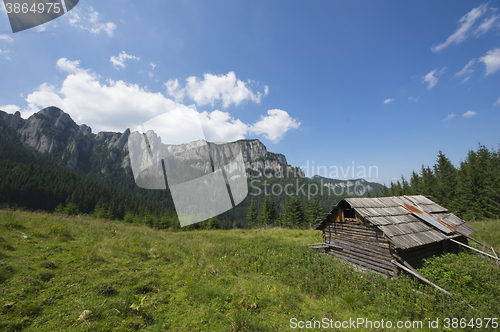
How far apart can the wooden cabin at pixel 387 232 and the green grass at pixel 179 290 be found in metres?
0.92

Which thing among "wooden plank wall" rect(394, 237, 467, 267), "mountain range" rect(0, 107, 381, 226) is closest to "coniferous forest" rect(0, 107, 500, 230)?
"wooden plank wall" rect(394, 237, 467, 267)

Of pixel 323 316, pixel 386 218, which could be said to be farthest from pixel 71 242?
pixel 386 218

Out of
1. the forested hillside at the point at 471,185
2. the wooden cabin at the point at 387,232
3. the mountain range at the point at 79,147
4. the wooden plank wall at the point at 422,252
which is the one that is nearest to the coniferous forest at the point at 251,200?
the forested hillside at the point at 471,185

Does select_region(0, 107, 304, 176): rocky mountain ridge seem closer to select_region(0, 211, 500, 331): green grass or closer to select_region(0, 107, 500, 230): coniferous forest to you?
select_region(0, 107, 500, 230): coniferous forest

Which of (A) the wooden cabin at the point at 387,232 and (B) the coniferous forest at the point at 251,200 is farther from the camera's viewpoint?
(B) the coniferous forest at the point at 251,200

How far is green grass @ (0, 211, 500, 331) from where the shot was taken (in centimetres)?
448

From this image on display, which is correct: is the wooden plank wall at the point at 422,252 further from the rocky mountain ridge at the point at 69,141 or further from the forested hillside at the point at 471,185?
the rocky mountain ridge at the point at 69,141

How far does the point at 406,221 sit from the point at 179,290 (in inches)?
478

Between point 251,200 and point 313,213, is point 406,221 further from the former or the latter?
point 251,200

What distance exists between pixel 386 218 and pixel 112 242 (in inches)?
572

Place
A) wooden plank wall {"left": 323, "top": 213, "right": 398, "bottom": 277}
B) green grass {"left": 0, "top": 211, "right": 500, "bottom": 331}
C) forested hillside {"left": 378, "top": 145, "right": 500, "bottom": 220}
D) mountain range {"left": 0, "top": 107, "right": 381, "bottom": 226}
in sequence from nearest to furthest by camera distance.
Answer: green grass {"left": 0, "top": 211, "right": 500, "bottom": 331} → wooden plank wall {"left": 323, "top": 213, "right": 398, "bottom": 277} → forested hillside {"left": 378, "top": 145, "right": 500, "bottom": 220} → mountain range {"left": 0, "top": 107, "right": 381, "bottom": 226}

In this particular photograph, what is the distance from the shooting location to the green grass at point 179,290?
448 centimetres

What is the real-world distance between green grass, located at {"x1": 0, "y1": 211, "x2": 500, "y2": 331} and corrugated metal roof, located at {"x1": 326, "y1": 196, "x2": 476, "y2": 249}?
138 centimetres

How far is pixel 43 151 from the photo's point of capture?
404 ft
